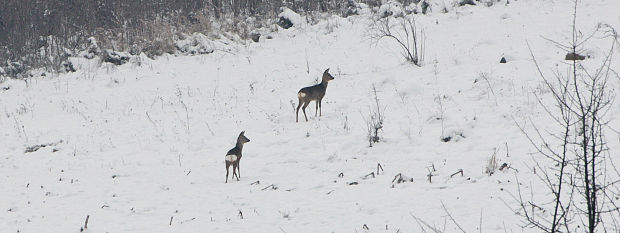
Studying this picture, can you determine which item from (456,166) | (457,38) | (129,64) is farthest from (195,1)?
(456,166)

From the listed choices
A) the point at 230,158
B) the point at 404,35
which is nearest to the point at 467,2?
the point at 404,35

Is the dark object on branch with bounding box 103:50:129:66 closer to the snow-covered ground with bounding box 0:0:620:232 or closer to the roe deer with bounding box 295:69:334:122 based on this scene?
the snow-covered ground with bounding box 0:0:620:232

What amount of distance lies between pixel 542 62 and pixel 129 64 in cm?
1280

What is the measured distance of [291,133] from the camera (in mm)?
11992

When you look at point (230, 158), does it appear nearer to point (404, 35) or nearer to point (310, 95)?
point (310, 95)

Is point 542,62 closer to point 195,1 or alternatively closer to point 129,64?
point 129,64

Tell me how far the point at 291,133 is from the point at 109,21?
545 inches

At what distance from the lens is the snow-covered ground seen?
773 cm

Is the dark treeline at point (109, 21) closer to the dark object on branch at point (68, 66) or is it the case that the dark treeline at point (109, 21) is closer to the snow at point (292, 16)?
the dark object on branch at point (68, 66)

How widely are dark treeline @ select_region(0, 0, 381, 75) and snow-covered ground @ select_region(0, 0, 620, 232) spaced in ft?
5.76

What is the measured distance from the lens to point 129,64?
19.8 m

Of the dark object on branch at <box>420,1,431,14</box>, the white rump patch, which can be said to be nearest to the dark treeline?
the dark object on branch at <box>420,1,431,14</box>

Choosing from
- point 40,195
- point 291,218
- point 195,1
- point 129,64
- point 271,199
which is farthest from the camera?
point 195,1

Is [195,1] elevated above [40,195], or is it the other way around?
[195,1]
